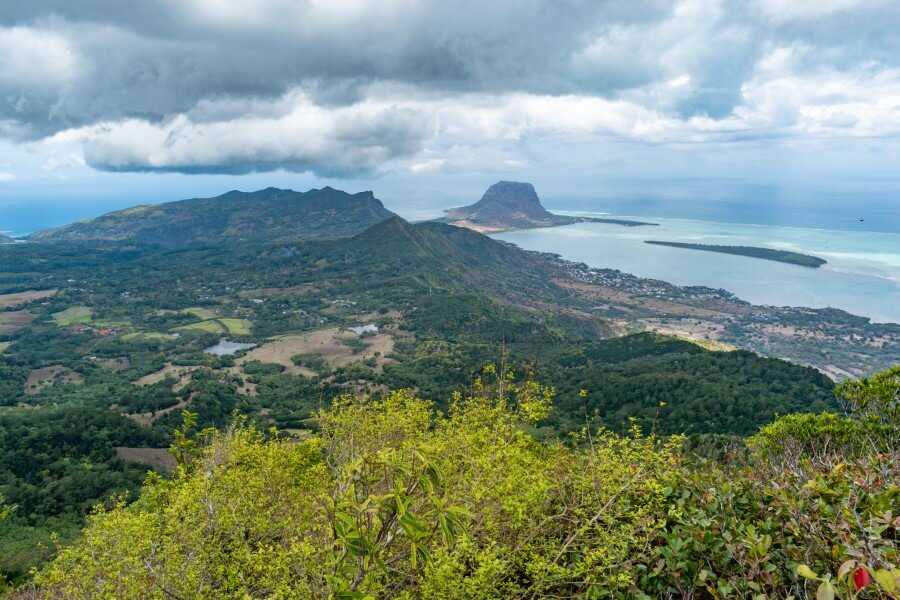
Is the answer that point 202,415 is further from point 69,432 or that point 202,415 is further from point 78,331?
point 78,331

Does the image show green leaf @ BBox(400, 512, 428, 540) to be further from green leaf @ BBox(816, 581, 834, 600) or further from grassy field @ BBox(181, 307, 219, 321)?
grassy field @ BBox(181, 307, 219, 321)

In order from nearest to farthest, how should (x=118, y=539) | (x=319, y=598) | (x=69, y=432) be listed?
(x=319, y=598), (x=118, y=539), (x=69, y=432)

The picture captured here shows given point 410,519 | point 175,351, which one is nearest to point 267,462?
point 410,519

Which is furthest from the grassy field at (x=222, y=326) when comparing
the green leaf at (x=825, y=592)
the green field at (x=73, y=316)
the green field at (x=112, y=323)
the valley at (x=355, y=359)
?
the green leaf at (x=825, y=592)

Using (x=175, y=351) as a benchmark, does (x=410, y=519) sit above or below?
above

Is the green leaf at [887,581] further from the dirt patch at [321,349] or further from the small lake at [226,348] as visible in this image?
the small lake at [226,348]

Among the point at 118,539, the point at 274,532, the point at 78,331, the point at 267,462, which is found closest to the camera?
the point at 118,539
